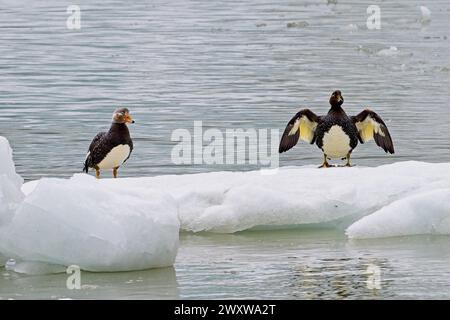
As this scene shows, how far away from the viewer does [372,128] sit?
1490 cm

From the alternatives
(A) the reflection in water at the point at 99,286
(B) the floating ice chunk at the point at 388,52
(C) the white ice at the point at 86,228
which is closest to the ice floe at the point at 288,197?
(C) the white ice at the point at 86,228

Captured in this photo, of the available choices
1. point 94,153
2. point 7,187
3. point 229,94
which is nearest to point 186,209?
point 7,187

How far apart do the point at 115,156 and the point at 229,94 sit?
8060 mm

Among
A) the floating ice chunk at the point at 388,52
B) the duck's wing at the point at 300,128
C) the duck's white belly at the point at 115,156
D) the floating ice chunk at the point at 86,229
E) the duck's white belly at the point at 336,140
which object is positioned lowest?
the floating ice chunk at the point at 86,229

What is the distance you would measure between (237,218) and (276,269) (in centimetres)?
128

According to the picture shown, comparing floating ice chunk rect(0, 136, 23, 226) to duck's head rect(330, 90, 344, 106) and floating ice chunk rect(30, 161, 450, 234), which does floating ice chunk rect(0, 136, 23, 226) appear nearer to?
floating ice chunk rect(30, 161, 450, 234)

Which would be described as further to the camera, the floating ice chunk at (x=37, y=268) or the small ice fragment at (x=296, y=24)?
the small ice fragment at (x=296, y=24)

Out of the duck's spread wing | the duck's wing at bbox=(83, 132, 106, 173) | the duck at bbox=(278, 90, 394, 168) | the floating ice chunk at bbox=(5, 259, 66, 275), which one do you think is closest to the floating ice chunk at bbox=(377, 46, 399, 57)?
the duck at bbox=(278, 90, 394, 168)

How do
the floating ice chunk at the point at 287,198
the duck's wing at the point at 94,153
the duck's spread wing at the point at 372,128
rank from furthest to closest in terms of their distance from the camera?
the duck's spread wing at the point at 372,128 < the duck's wing at the point at 94,153 < the floating ice chunk at the point at 287,198

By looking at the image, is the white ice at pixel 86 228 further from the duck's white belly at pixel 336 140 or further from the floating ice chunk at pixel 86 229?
the duck's white belly at pixel 336 140

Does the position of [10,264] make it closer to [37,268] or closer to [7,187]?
[37,268]

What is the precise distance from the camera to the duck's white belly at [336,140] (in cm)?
1432

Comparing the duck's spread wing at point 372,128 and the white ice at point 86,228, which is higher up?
the duck's spread wing at point 372,128
